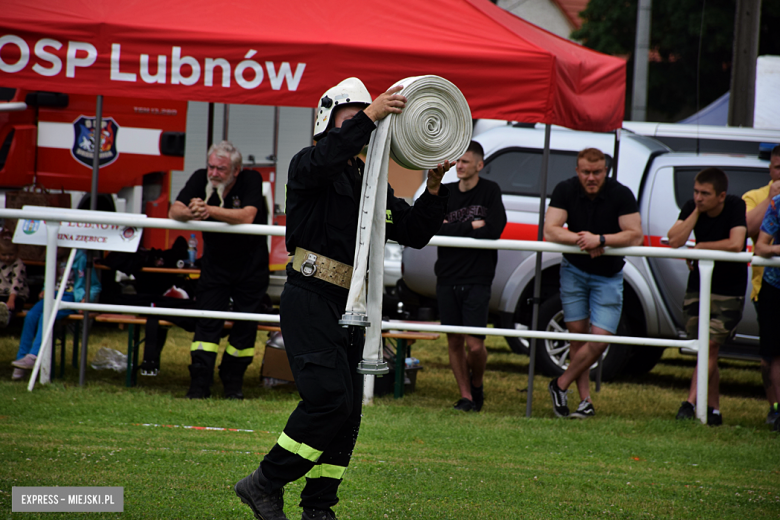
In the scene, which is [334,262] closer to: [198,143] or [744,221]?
[744,221]

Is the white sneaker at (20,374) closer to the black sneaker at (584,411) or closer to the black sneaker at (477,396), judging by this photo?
the black sneaker at (477,396)

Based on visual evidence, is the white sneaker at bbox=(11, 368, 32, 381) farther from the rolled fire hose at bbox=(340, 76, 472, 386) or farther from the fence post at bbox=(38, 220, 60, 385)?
the rolled fire hose at bbox=(340, 76, 472, 386)

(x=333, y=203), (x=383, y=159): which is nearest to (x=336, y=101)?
(x=383, y=159)

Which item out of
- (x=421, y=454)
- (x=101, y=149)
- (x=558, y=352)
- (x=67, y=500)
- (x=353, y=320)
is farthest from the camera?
(x=101, y=149)

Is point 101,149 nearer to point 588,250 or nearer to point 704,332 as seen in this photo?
point 588,250

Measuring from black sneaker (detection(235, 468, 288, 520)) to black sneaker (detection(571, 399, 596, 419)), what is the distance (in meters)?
3.49

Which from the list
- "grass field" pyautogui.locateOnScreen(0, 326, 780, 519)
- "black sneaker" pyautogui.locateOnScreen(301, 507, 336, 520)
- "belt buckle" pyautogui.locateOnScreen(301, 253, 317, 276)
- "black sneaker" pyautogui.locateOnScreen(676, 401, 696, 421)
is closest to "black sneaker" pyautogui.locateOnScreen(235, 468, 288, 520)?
"black sneaker" pyautogui.locateOnScreen(301, 507, 336, 520)

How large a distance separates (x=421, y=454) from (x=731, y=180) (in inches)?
200

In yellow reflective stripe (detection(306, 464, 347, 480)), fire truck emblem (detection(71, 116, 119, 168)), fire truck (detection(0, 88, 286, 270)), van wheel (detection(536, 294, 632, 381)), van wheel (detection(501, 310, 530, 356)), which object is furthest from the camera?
fire truck emblem (detection(71, 116, 119, 168))

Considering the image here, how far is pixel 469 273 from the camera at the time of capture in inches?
255

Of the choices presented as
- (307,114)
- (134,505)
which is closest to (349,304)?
(134,505)

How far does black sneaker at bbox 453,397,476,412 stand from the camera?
649 cm

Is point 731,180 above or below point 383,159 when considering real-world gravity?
above

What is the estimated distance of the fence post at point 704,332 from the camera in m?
Answer: 6.18
